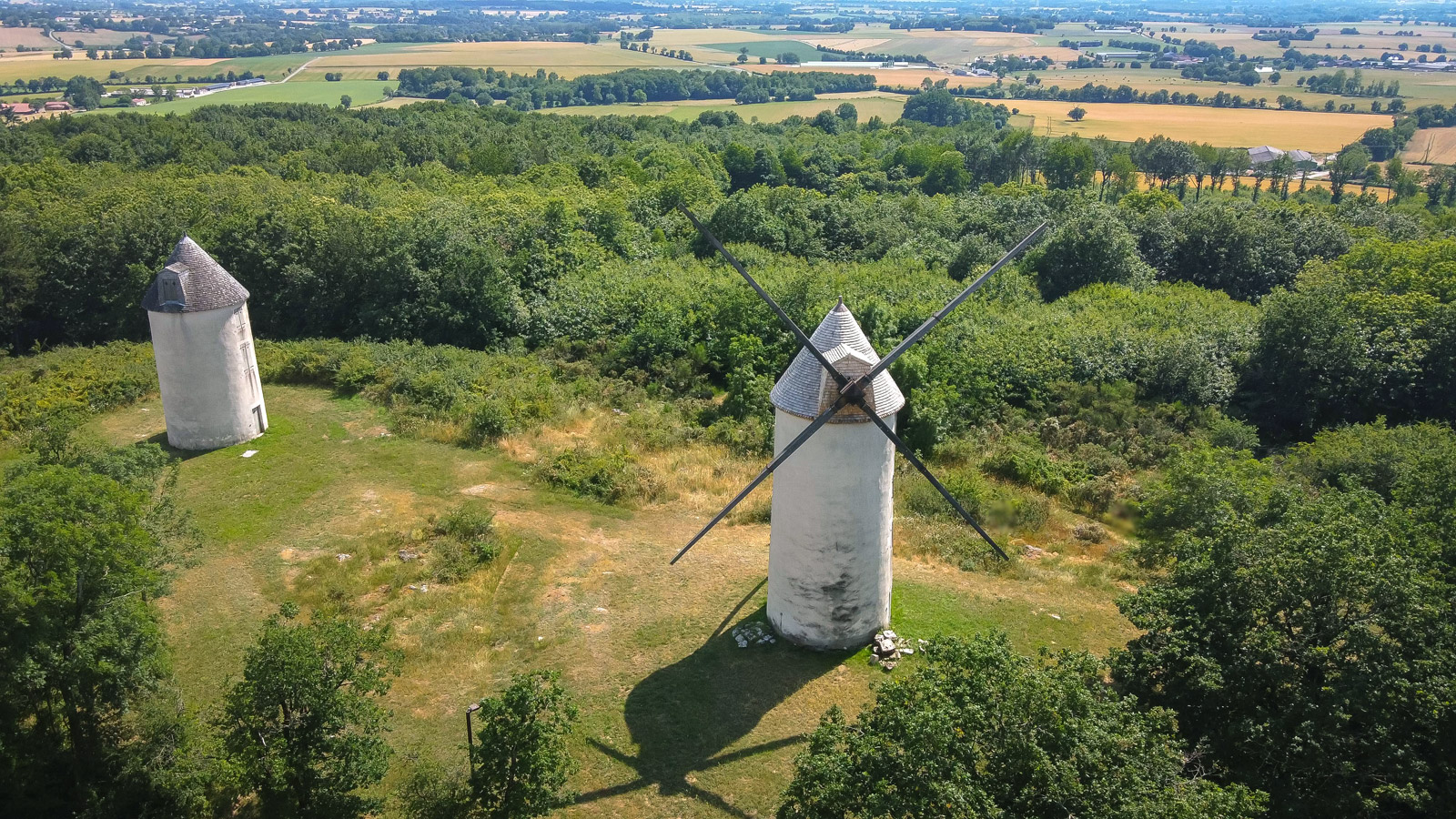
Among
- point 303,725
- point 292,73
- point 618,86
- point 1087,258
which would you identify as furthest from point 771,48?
point 303,725

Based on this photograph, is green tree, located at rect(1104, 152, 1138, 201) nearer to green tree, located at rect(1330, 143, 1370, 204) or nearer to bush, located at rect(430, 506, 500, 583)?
green tree, located at rect(1330, 143, 1370, 204)

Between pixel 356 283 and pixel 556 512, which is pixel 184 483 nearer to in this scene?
pixel 556 512

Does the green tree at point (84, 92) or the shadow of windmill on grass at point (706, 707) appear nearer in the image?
the shadow of windmill on grass at point (706, 707)

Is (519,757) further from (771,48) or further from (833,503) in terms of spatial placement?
(771,48)

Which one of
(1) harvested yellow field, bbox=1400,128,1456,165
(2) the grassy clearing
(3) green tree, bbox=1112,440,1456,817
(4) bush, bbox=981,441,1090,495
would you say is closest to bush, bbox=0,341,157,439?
(2) the grassy clearing

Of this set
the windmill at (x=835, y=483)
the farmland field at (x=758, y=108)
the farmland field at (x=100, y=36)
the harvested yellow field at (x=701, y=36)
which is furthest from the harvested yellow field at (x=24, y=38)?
the windmill at (x=835, y=483)

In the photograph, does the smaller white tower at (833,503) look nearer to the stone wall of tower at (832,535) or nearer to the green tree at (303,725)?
the stone wall of tower at (832,535)
